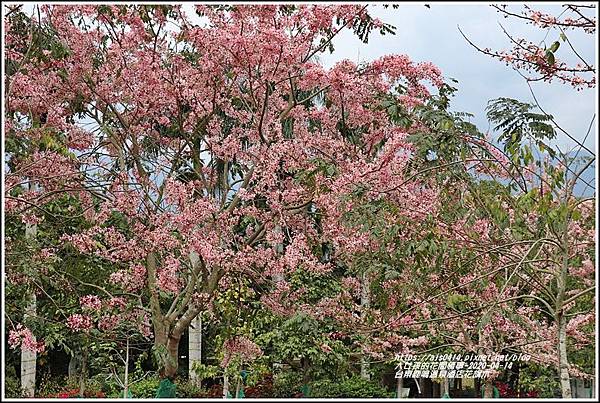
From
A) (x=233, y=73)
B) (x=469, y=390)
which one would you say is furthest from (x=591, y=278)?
(x=469, y=390)

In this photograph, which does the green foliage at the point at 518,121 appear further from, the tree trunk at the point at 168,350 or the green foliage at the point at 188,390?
the green foliage at the point at 188,390

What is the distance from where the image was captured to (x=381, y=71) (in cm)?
600

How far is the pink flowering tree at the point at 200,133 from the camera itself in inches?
216

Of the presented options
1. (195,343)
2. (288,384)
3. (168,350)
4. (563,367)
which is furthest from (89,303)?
(563,367)

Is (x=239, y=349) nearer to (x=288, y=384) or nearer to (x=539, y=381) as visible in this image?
(x=288, y=384)

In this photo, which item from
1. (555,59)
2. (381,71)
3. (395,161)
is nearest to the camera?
(555,59)

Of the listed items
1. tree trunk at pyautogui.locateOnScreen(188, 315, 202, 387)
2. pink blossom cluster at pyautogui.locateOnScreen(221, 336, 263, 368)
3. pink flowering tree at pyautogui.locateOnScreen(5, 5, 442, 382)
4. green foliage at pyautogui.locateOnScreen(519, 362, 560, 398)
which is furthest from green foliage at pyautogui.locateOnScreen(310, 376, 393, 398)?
pink flowering tree at pyautogui.locateOnScreen(5, 5, 442, 382)

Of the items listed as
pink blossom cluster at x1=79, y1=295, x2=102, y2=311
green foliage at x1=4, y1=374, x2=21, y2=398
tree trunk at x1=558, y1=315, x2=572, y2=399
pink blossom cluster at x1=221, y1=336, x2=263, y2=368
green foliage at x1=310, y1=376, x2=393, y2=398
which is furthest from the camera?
green foliage at x1=310, y1=376, x2=393, y2=398

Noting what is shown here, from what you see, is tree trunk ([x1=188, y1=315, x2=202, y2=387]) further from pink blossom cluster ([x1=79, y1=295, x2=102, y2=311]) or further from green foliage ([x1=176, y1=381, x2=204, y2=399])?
pink blossom cluster ([x1=79, y1=295, x2=102, y2=311])

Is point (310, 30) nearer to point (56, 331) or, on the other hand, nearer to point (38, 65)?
point (38, 65)

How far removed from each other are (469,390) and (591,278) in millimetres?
7231

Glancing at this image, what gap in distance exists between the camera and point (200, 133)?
640cm

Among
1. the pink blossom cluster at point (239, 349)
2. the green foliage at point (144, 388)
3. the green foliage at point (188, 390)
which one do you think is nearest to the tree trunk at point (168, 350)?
the pink blossom cluster at point (239, 349)

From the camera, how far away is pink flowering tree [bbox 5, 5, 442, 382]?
548cm
